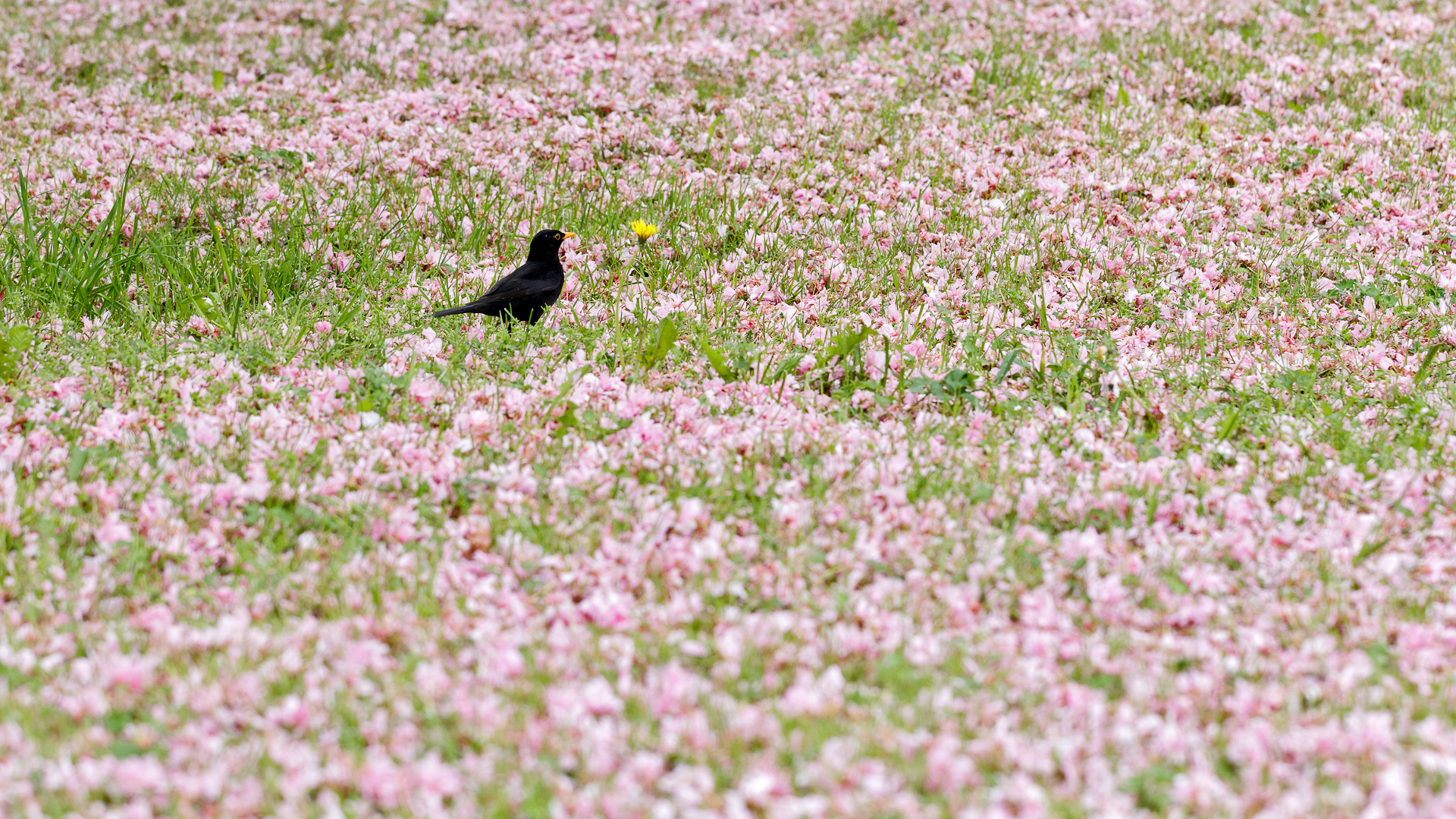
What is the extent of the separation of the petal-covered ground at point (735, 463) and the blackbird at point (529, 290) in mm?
242

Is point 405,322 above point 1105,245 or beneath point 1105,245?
beneath

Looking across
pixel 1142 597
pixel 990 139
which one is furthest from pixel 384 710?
pixel 990 139

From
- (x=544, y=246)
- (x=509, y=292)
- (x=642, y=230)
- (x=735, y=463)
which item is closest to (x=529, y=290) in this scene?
(x=509, y=292)

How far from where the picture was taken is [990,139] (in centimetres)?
1095

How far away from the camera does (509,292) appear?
706 cm

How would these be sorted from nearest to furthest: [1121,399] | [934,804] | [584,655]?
[934,804] → [584,655] → [1121,399]

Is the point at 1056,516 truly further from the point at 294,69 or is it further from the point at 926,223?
the point at 294,69

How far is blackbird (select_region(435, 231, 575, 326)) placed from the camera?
7016 mm

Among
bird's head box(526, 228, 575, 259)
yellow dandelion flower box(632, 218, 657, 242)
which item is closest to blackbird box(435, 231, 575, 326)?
bird's head box(526, 228, 575, 259)

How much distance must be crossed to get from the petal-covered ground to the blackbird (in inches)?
9.5

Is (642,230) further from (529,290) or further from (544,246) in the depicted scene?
(529,290)

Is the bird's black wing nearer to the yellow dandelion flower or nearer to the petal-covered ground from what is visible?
the petal-covered ground

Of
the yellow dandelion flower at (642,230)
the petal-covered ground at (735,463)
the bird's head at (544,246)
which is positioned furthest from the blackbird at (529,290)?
the yellow dandelion flower at (642,230)

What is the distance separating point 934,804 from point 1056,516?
75.1 inches
